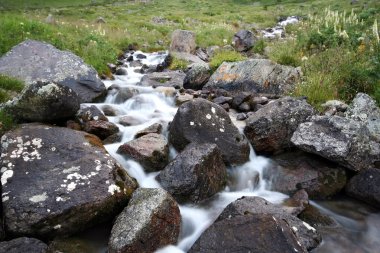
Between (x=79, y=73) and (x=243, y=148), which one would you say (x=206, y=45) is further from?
(x=243, y=148)

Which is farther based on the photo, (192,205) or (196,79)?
(196,79)

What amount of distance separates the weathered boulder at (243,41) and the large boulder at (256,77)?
8075mm

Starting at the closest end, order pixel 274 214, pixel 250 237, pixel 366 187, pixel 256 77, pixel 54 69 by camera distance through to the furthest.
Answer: pixel 250 237, pixel 274 214, pixel 366 187, pixel 54 69, pixel 256 77

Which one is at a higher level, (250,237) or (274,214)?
(250,237)

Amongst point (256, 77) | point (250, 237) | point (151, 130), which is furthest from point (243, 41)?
point (250, 237)

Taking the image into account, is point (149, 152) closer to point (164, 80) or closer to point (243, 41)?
point (164, 80)

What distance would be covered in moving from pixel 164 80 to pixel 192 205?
785 centimetres

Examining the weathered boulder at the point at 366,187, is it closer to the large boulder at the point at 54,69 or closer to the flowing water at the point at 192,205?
the flowing water at the point at 192,205

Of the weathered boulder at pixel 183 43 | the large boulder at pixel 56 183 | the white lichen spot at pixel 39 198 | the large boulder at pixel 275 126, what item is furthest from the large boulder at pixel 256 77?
the white lichen spot at pixel 39 198

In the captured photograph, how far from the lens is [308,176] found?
804 centimetres

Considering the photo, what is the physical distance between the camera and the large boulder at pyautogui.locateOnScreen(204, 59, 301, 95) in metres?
12.1

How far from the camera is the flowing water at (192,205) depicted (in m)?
6.66

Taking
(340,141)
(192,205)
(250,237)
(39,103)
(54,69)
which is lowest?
(192,205)

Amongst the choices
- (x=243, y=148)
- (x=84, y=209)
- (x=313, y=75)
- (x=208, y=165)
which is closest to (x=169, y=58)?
(x=313, y=75)
